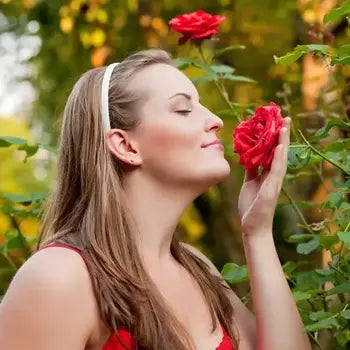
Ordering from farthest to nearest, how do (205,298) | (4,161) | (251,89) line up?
(4,161), (251,89), (205,298)

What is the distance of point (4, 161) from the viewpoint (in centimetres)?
978

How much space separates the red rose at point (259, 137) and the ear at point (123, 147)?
0.74ft

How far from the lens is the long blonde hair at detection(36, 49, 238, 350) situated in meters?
2.03

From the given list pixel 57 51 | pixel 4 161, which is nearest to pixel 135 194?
pixel 57 51

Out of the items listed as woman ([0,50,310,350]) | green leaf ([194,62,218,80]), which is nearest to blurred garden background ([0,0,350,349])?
green leaf ([194,62,218,80])

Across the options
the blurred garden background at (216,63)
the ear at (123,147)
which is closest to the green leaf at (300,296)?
the ear at (123,147)

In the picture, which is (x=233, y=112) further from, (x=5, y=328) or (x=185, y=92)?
(x=5, y=328)

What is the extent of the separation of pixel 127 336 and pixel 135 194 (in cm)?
33

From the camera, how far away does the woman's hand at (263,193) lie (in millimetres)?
2184

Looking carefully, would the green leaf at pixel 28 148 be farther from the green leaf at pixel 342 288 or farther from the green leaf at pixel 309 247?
the green leaf at pixel 342 288

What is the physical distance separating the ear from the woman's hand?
0.29m

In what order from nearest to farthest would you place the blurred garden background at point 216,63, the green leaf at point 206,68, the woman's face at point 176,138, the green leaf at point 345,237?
1. the green leaf at point 345,237
2. the woman's face at point 176,138
3. the green leaf at point 206,68
4. the blurred garden background at point 216,63

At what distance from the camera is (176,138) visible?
2.15 m

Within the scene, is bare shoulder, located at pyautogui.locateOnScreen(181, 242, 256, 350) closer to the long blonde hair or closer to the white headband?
the long blonde hair
